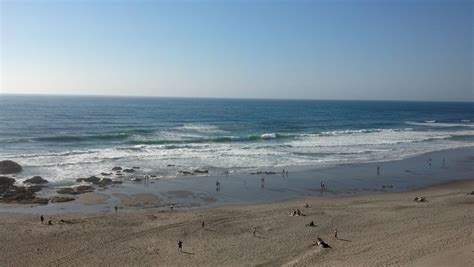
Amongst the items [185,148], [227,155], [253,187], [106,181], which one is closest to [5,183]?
[106,181]

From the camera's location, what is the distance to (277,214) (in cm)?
2519

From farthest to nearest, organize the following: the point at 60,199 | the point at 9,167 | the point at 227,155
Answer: the point at 227,155 < the point at 9,167 < the point at 60,199

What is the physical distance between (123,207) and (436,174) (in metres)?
27.1

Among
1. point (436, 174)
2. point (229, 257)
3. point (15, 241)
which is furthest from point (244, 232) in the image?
point (436, 174)

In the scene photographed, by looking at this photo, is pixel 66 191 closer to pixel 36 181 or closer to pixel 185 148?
pixel 36 181

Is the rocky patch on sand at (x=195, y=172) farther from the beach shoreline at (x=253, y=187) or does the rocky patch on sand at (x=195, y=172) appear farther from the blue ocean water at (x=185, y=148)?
the beach shoreline at (x=253, y=187)

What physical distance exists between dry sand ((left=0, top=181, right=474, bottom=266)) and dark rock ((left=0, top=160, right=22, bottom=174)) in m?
11.7

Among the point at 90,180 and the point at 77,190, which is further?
the point at 90,180

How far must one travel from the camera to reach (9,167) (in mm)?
35719

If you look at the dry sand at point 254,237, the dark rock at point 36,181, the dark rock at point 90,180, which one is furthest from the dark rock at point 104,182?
the dry sand at point 254,237

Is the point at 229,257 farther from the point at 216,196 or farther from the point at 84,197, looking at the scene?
the point at 84,197

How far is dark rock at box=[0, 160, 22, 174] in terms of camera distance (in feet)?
116

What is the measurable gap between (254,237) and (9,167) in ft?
79.2

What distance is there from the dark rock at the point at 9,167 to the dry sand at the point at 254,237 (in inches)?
462
